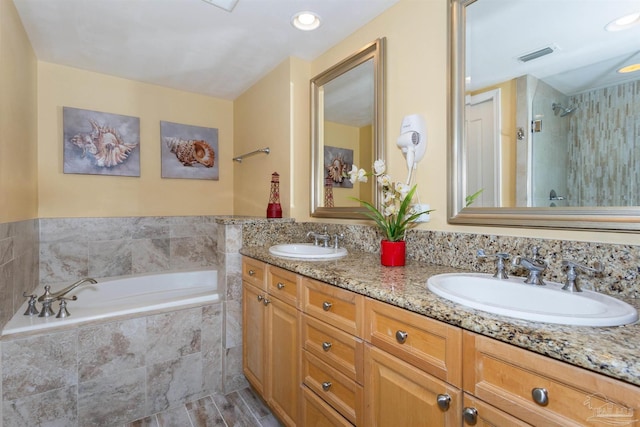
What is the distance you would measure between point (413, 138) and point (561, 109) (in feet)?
1.84

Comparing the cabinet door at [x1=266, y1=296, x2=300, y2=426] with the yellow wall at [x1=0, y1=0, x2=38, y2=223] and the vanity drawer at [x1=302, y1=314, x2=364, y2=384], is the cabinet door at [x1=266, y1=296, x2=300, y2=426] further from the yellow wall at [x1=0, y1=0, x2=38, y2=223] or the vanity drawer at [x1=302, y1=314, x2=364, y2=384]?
the yellow wall at [x1=0, y1=0, x2=38, y2=223]

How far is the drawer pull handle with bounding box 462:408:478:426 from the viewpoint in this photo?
2.37ft

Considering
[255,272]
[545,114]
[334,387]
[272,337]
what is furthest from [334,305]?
[545,114]

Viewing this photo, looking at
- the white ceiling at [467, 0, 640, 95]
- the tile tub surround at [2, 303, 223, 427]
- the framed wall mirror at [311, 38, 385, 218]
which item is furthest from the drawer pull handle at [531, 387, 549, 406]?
the tile tub surround at [2, 303, 223, 427]

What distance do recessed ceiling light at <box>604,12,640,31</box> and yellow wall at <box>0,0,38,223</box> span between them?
8.12 feet

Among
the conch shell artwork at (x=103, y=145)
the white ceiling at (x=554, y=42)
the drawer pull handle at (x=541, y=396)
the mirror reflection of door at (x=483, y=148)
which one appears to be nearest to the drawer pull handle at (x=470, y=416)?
the drawer pull handle at (x=541, y=396)

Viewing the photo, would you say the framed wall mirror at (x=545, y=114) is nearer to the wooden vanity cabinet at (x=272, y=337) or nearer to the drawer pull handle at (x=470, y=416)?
the drawer pull handle at (x=470, y=416)

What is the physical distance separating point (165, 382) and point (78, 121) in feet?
6.70

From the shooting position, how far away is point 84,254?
7.91 ft

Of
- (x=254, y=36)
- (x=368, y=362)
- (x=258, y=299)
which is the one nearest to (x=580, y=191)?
(x=368, y=362)

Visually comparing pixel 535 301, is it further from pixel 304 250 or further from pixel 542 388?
pixel 304 250

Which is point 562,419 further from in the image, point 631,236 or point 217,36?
point 217,36

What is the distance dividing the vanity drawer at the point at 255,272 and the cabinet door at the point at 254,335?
0.03m

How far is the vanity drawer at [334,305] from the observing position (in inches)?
42.1
